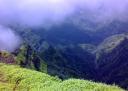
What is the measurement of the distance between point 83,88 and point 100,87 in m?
3.70

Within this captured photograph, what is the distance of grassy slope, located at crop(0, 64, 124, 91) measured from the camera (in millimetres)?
81688

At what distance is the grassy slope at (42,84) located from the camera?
81.7 meters

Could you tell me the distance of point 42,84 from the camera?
313 feet

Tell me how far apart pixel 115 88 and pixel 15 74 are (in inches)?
2279

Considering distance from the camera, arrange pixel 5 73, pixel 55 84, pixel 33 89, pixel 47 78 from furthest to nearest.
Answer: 1. pixel 5 73
2. pixel 47 78
3. pixel 33 89
4. pixel 55 84

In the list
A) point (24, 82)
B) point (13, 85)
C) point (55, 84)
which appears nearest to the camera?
point (55, 84)

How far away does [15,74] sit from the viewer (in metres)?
134

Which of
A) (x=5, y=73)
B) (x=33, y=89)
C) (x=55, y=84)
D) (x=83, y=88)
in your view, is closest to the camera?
(x=83, y=88)

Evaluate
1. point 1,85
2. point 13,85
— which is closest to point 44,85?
point 13,85

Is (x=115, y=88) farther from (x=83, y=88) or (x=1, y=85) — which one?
(x=1, y=85)

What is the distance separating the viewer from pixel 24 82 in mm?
109750

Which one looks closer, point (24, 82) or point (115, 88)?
point (115, 88)

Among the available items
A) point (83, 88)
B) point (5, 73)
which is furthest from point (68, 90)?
point (5, 73)

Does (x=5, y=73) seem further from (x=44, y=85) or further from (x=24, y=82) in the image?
(x=44, y=85)
